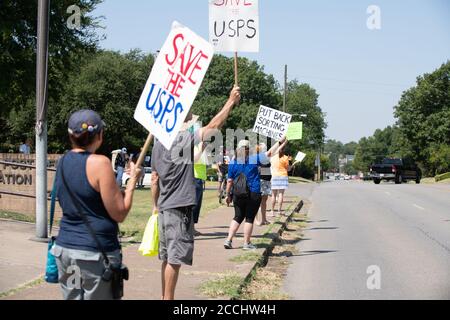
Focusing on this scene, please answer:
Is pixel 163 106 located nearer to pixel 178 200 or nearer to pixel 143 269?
pixel 178 200

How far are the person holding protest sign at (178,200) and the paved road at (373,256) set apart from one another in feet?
6.50

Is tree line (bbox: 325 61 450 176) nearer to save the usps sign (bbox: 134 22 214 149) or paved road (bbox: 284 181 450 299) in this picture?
paved road (bbox: 284 181 450 299)

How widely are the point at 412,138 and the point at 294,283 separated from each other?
236 feet

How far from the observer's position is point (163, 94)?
17.3ft

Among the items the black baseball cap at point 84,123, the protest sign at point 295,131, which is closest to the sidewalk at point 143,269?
the black baseball cap at point 84,123

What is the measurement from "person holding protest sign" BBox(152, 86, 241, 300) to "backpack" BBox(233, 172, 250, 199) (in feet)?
13.2

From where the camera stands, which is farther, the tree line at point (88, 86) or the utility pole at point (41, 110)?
the tree line at point (88, 86)

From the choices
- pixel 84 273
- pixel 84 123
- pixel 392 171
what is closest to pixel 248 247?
pixel 84 273

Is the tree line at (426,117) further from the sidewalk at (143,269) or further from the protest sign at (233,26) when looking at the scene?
the protest sign at (233,26)

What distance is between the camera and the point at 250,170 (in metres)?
10.5

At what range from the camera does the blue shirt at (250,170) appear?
10203 millimetres

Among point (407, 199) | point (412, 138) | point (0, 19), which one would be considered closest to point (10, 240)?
point (0, 19)

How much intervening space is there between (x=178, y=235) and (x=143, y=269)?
7.83 ft
